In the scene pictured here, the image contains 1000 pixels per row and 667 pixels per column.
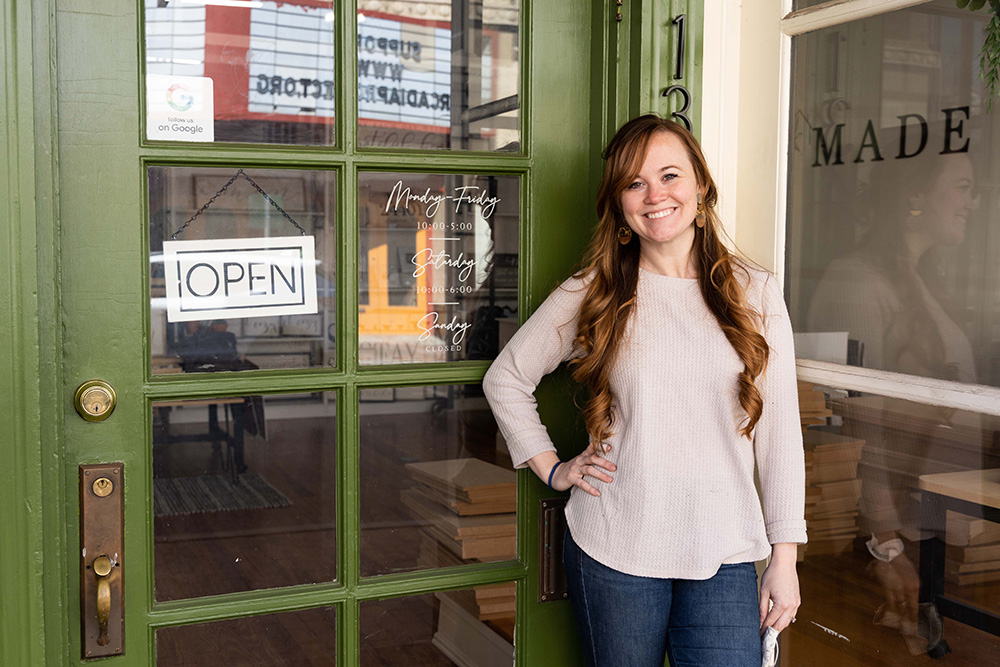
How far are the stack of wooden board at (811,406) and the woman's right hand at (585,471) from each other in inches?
15.9

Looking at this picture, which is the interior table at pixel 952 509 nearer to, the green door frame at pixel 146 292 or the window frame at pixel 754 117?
the window frame at pixel 754 117

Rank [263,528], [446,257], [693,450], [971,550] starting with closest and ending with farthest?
1. [971,550]
2. [693,450]
3. [263,528]
4. [446,257]

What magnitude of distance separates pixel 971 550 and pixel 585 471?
609 mm

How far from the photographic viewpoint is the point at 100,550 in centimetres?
144

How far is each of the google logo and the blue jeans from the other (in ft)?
3.34

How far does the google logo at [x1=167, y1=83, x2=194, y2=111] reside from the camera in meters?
1.45

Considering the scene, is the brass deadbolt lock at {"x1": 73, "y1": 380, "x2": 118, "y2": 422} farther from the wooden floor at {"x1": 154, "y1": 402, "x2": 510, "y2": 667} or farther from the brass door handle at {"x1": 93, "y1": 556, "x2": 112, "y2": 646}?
the brass door handle at {"x1": 93, "y1": 556, "x2": 112, "y2": 646}

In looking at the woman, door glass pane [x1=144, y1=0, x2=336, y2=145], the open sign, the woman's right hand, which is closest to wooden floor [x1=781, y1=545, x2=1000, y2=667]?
the woman

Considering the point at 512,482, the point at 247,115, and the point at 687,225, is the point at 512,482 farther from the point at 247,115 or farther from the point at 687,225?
the point at 247,115

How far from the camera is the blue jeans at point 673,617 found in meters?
1.40

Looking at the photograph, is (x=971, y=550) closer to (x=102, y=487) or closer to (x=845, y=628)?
(x=845, y=628)

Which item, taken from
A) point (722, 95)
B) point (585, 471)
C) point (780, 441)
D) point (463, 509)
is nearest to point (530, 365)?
point (585, 471)

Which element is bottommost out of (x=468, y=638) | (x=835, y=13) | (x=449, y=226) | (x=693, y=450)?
(x=468, y=638)

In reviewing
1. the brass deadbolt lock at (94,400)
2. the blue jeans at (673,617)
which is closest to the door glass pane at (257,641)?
the brass deadbolt lock at (94,400)
